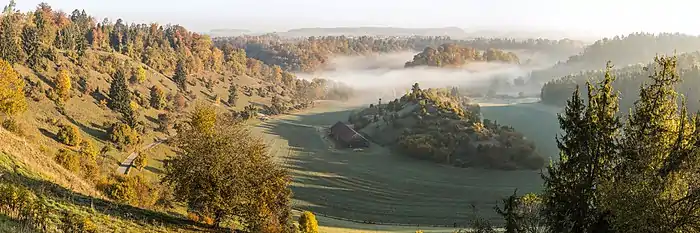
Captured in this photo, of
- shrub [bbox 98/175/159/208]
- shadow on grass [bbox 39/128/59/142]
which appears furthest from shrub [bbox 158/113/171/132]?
shrub [bbox 98/175/159/208]

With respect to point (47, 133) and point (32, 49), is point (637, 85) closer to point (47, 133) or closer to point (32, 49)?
point (47, 133)

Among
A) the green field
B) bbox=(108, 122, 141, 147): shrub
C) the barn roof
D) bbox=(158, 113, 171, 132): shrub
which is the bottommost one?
the green field

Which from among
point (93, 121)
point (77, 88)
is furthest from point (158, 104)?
point (93, 121)

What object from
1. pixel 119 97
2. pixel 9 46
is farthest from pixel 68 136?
pixel 9 46

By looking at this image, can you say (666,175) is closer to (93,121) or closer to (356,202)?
(356,202)

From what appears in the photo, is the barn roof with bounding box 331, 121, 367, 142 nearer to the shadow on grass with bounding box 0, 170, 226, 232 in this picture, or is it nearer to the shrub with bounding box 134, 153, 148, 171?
the shrub with bounding box 134, 153, 148, 171

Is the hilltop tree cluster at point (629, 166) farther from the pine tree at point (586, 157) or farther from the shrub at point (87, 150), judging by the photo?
the shrub at point (87, 150)

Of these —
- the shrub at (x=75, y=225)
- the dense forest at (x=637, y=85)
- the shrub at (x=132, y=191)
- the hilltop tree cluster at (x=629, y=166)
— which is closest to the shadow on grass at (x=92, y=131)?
the shrub at (x=132, y=191)
